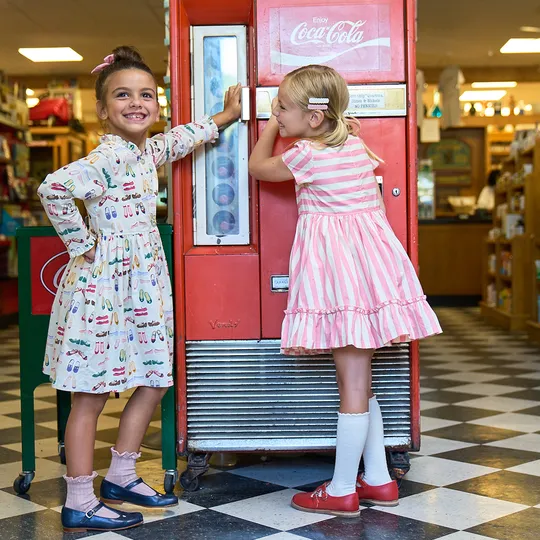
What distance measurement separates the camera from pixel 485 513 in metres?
2.40

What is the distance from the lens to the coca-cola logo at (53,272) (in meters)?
2.68

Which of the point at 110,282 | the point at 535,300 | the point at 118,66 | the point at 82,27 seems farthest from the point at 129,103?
the point at 82,27

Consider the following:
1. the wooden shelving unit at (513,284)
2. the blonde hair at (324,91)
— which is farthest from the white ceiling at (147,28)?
the blonde hair at (324,91)

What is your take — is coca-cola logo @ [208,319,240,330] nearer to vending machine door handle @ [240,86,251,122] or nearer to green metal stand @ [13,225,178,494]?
green metal stand @ [13,225,178,494]

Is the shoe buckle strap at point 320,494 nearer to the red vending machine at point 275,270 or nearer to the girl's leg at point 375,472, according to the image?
the girl's leg at point 375,472

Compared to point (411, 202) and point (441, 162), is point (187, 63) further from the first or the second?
point (441, 162)

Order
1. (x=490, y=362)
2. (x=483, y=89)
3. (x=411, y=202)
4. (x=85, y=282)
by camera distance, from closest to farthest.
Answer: (x=85, y=282) < (x=411, y=202) < (x=490, y=362) < (x=483, y=89)

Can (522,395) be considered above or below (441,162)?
below

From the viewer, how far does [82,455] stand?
2363 millimetres

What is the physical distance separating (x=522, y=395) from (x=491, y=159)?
10.6m

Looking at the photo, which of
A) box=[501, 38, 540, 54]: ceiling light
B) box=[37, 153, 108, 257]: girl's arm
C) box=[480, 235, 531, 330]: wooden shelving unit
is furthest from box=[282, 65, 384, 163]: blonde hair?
box=[501, 38, 540, 54]: ceiling light

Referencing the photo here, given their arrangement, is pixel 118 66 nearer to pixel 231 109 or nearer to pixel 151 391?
pixel 231 109

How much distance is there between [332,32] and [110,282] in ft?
3.35

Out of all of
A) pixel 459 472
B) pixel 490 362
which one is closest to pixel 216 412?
pixel 459 472
